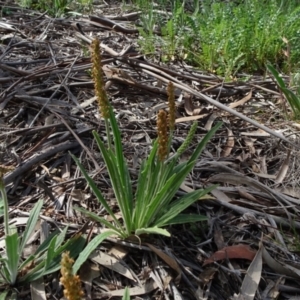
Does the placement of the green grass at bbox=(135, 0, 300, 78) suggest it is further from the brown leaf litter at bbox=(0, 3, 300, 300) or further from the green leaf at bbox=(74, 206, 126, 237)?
the green leaf at bbox=(74, 206, 126, 237)

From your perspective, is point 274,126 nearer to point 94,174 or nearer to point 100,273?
point 94,174

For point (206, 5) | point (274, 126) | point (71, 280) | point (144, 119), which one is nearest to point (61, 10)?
point (206, 5)

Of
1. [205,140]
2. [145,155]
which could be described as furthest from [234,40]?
[205,140]

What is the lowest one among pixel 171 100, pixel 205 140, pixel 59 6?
pixel 59 6

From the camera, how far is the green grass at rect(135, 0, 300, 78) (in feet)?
8.66

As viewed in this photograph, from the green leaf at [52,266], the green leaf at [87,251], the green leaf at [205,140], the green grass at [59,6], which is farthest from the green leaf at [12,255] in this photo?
the green grass at [59,6]

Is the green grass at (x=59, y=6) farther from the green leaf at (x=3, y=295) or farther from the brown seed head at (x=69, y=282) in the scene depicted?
the brown seed head at (x=69, y=282)

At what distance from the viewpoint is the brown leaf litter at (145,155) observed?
1502 mm

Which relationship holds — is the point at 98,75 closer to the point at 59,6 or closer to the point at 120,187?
the point at 120,187

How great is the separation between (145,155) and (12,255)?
74 cm

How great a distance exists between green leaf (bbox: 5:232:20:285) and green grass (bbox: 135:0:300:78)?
154 cm

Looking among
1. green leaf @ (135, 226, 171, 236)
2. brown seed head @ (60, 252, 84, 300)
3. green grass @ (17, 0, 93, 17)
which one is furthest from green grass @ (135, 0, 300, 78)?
brown seed head @ (60, 252, 84, 300)

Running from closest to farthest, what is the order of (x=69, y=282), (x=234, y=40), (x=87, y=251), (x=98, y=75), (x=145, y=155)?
(x=69, y=282) → (x=98, y=75) → (x=87, y=251) → (x=145, y=155) → (x=234, y=40)

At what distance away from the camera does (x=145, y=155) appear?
6.40 ft
